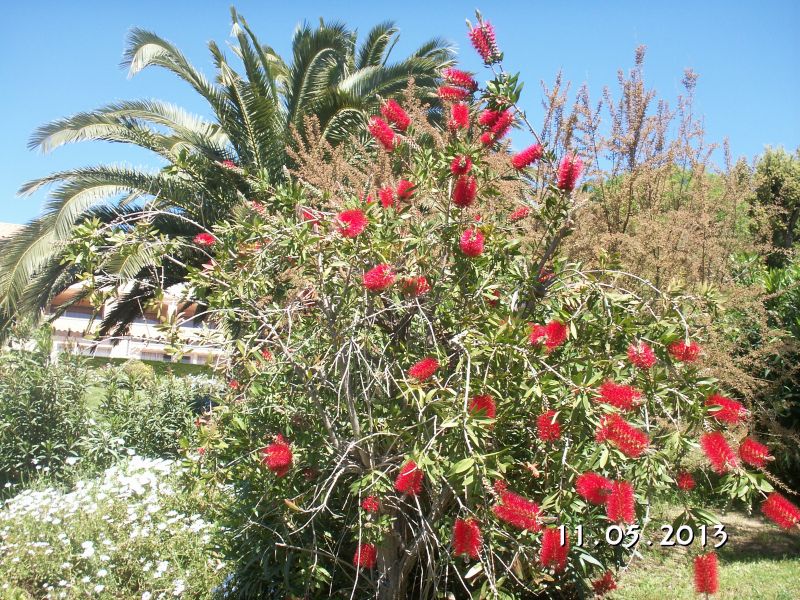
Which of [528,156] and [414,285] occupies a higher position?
[528,156]

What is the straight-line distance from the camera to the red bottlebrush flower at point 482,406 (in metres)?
2.35

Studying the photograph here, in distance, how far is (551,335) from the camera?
2.60 m

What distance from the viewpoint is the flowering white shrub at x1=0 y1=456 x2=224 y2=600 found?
407 centimetres

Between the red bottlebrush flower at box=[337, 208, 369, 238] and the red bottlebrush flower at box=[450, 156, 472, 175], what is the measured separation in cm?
43

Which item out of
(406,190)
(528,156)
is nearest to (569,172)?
(528,156)

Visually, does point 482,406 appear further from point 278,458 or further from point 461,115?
point 461,115

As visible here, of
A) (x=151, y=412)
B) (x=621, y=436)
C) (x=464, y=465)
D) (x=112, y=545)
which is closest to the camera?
(x=464, y=465)

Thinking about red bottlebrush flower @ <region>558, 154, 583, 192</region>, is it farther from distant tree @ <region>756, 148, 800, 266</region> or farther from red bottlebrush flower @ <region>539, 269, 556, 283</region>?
distant tree @ <region>756, 148, 800, 266</region>

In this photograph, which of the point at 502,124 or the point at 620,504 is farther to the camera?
the point at 502,124

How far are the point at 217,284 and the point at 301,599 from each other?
161 cm

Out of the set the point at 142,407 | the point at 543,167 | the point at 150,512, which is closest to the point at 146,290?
the point at 142,407

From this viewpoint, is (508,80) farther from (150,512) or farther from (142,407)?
(142,407)

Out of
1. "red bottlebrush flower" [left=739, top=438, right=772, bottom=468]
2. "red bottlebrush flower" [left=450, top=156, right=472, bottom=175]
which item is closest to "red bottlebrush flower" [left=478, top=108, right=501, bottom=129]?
"red bottlebrush flower" [left=450, top=156, right=472, bottom=175]

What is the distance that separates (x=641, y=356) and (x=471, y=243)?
80 centimetres
